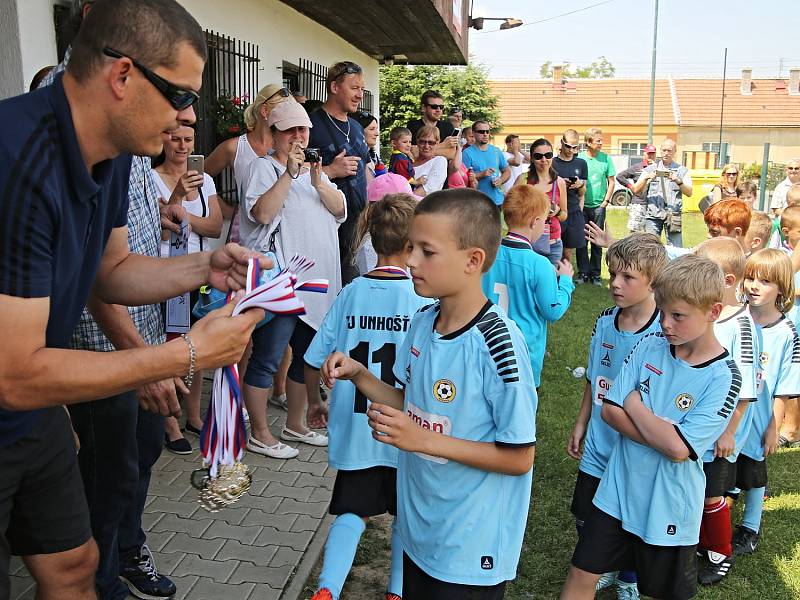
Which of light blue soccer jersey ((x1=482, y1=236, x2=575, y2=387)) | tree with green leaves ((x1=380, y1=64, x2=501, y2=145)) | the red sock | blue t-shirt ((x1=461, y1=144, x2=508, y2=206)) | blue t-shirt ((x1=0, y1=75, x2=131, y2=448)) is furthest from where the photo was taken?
tree with green leaves ((x1=380, y1=64, x2=501, y2=145))

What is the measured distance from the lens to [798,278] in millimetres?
5785

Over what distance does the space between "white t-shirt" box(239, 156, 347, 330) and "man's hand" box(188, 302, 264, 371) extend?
109 inches

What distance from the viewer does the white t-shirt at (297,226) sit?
502 cm

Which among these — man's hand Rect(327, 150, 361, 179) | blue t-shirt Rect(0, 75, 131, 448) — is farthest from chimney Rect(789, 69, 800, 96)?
blue t-shirt Rect(0, 75, 131, 448)

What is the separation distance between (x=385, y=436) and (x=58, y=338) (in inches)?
39.9

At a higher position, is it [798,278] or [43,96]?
[43,96]

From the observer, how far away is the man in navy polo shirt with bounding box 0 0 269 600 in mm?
1831

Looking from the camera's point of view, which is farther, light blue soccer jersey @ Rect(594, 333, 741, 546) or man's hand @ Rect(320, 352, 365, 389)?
light blue soccer jersey @ Rect(594, 333, 741, 546)

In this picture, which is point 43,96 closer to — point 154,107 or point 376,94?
point 154,107

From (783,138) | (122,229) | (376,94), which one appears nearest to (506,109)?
(783,138)

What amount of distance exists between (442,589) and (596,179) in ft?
34.6

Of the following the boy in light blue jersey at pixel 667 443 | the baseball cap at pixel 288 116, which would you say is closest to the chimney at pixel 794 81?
the baseball cap at pixel 288 116

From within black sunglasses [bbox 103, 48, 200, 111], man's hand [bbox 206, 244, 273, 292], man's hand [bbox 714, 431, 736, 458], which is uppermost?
black sunglasses [bbox 103, 48, 200, 111]

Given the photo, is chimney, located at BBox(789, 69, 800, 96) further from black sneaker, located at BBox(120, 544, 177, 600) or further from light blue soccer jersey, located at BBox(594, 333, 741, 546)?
black sneaker, located at BBox(120, 544, 177, 600)
